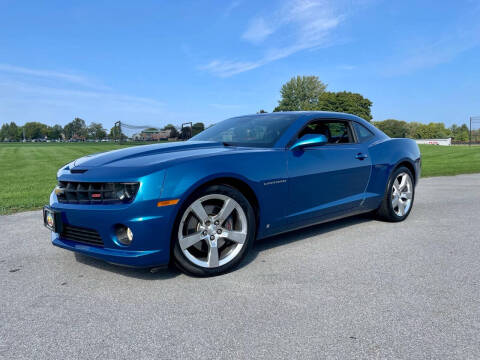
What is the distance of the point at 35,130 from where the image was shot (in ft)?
518

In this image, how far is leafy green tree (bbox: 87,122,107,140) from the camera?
454ft

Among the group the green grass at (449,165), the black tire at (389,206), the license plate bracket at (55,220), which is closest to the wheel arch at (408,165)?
the black tire at (389,206)

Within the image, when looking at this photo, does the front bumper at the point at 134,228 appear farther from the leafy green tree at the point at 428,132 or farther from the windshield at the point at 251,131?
the leafy green tree at the point at 428,132

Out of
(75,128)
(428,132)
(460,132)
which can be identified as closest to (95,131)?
(75,128)

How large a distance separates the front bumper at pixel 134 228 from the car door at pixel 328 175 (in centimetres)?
126

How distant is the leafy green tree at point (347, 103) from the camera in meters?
73.9

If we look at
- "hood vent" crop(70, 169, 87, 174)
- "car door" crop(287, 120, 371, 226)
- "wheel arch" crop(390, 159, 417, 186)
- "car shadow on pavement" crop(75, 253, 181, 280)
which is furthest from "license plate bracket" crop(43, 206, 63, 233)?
"wheel arch" crop(390, 159, 417, 186)

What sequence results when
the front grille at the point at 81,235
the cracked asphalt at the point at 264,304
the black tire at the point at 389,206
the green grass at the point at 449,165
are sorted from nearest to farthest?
the cracked asphalt at the point at 264,304
the front grille at the point at 81,235
the black tire at the point at 389,206
the green grass at the point at 449,165

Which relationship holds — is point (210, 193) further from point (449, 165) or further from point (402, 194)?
point (449, 165)

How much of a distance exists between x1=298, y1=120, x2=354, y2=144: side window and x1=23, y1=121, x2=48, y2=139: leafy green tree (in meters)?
177

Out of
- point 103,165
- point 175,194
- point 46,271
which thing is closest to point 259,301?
point 175,194

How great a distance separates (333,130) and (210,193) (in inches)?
78.9

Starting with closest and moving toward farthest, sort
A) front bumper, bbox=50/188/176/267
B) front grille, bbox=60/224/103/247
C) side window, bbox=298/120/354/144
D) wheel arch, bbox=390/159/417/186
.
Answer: front bumper, bbox=50/188/176/267
front grille, bbox=60/224/103/247
side window, bbox=298/120/354/144
wheel arch, bbox=390/159/417/186

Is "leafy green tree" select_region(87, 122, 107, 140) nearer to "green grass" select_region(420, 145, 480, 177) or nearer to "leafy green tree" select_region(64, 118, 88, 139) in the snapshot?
"leafy green tree" select_region(64, 118, 88, 139)
